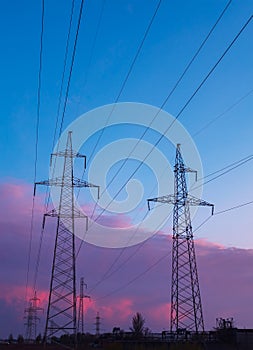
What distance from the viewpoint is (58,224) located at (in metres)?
49.5

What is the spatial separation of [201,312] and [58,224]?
48.2ft

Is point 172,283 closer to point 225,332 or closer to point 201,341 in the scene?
point 201,341

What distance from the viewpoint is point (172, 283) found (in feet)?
161

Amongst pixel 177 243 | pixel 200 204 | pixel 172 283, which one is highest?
pixel 200 204

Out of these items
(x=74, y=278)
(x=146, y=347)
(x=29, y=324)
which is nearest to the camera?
(x=74, y=278)

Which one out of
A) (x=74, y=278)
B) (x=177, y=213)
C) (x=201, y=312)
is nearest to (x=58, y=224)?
(x=74, y=278)

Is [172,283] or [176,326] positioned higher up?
[172,283]

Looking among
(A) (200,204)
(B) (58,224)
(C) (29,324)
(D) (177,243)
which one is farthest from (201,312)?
(C) (29,324)

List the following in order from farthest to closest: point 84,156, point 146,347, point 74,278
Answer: point 146,347 → point 84,156 → point 74,278

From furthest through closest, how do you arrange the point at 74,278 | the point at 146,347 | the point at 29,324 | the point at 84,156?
the point at 29,324 → the point at 146,347 → the point at 84,156 → the point at 74,278

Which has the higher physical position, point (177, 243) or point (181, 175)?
point (181, 175)

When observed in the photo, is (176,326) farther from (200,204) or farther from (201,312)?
(200,204)

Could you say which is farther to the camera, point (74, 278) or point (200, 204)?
point (200, 204)

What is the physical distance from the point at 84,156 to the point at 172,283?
13.6m
